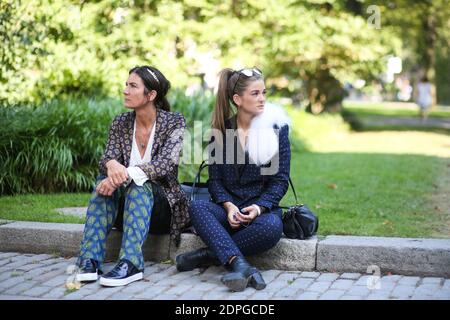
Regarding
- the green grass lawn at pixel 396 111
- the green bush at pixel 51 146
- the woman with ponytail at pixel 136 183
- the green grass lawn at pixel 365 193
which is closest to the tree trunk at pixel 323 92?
the green grass lawn at pixel 365 193

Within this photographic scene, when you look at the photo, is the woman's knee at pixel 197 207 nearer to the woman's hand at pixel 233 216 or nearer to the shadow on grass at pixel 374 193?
the woman's hand at pixel 233 216

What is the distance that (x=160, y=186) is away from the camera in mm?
4781

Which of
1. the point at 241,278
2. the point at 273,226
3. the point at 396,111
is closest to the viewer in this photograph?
the point at 241,278

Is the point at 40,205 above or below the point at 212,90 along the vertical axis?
below

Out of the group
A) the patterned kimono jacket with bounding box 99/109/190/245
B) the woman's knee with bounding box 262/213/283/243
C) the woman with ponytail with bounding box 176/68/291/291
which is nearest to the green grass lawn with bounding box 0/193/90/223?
the patterned kimono jacket with bounding box 99/109/190/245

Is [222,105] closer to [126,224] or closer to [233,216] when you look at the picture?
[233,216]

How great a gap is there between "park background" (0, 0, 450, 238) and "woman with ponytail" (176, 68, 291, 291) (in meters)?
0.83

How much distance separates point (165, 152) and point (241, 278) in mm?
1112

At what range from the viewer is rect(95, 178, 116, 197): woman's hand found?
4.53 m

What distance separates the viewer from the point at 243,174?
4.78 meters

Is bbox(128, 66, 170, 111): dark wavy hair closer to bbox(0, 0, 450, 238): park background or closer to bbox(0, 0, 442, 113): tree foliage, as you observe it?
bbox(0, 0, 450, 238): park background

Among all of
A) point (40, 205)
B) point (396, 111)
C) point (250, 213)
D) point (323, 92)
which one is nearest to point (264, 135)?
point (250, 213)
